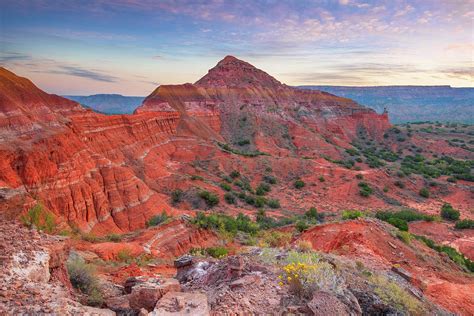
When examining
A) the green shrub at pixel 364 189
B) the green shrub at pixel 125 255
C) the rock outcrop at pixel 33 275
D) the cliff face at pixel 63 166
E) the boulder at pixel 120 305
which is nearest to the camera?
the rock outcrop at pixel 33 275

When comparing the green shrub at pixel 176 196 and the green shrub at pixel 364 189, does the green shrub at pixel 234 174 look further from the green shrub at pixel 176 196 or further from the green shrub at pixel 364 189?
the green shrub at pixel 364 189

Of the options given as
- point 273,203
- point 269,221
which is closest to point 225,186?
point 273,203

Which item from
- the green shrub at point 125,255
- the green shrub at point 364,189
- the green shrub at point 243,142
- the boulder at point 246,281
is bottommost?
the green shrub at point 364,189

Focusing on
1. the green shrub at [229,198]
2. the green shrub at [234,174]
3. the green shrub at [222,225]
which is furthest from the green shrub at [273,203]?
the green shrub at [222,225]

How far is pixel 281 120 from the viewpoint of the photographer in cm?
6969

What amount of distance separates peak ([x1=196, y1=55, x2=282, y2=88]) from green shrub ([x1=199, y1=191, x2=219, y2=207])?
45475mm

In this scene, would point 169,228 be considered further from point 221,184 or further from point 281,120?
point 281,120

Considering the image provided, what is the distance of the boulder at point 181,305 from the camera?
5434 mm

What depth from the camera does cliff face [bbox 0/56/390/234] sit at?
20.6 m

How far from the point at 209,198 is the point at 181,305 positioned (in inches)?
1089

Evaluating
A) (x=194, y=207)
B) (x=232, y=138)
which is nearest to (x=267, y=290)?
(x=194, y=207)

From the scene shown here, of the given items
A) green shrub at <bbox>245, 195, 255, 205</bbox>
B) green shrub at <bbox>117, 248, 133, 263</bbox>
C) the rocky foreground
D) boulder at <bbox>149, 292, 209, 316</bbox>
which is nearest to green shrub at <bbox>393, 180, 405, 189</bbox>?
green shrub at <bbox>245, 195, 255, 205</bbox>

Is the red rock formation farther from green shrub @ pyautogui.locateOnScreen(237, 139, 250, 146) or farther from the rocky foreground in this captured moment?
green shrub @ pyautogui.locateOnScreen(237, 139, 250, 146)

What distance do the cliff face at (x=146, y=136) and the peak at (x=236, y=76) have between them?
0.82 feet
